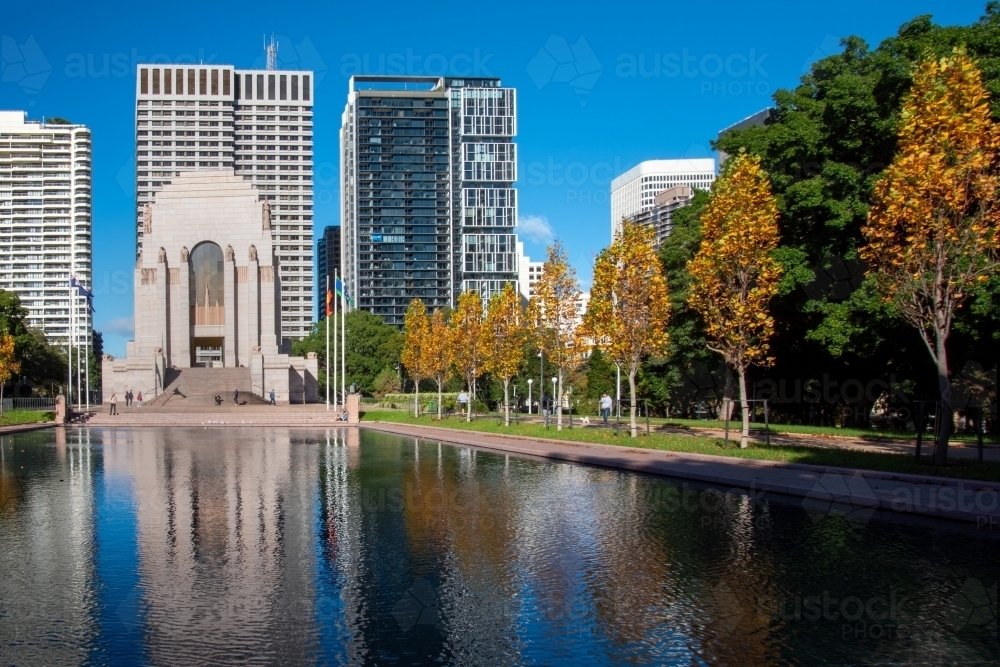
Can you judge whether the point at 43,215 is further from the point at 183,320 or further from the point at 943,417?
the point at 943,417

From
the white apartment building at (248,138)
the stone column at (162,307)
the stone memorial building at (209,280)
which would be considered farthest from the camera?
the white apartment building at (248,138)

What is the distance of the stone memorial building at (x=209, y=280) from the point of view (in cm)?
7569

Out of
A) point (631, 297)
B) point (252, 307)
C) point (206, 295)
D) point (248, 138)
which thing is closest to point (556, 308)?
point (631, 297)

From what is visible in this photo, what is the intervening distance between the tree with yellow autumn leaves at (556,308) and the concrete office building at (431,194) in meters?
129

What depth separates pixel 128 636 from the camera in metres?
7.93

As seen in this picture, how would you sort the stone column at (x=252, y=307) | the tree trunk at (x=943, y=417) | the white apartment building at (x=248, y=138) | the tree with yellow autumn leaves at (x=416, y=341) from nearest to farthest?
the tree trunk at (x=943, y=417) → the tree with yellow autumn leaves at (x=416, y=341) → the stone column at (x=252, y=307) → the white apartment building at (x=248, y=138)

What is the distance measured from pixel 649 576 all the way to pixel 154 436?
35806 mm

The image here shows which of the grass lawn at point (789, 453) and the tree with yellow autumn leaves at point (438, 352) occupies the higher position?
the tree with yellow autumn leaves at point (438, 352)

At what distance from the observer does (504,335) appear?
43969mm

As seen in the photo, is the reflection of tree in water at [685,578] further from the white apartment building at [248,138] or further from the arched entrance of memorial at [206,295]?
the white apartment building at [248,138]

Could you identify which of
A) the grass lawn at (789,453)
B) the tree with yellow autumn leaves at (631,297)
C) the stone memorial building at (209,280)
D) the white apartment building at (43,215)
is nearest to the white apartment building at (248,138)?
the white apartment building at (43,215)

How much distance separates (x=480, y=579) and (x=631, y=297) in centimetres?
2194

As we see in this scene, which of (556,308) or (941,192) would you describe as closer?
(941,192)

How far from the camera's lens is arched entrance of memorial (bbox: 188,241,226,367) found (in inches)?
3049
